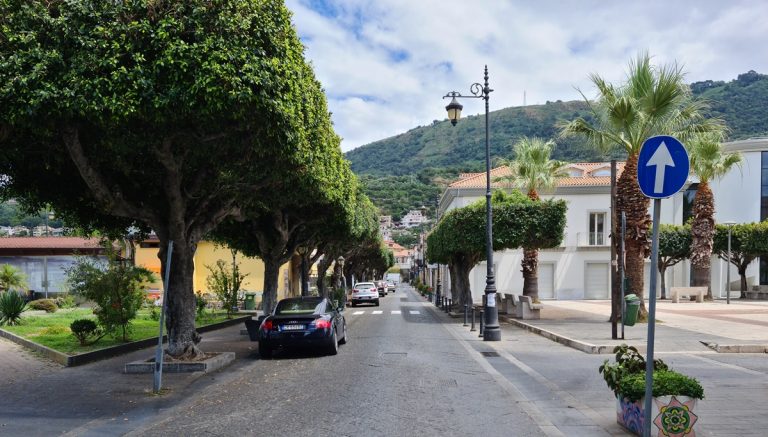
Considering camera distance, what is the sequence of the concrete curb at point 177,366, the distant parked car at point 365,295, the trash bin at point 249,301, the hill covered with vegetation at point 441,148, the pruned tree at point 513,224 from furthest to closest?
the hill covered with vegetation at point 441,148 → the distant parked car at point 365,295 → the trash bin at point 249,301 → the pruned tree at point 513,224 → the concrete curb at point 177,366

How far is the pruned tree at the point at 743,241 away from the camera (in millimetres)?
42219

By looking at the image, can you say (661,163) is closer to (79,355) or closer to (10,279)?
(79,355)

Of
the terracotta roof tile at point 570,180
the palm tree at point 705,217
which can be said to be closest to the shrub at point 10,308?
the terracotta roof tile at point 570,180

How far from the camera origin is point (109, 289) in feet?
50.0

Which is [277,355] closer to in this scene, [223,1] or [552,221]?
[223,1]

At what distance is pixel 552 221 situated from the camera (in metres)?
26.0

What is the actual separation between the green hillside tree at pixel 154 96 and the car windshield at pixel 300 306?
260 centimetres

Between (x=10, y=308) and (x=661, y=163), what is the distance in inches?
818

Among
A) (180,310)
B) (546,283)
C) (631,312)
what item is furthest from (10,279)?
(546,283)

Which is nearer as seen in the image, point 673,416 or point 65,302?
point 673,416

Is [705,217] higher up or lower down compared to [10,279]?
higher up

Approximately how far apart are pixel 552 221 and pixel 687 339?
32.9ft

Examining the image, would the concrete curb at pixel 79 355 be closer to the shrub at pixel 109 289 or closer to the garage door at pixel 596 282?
the shrub at pixel 109 289

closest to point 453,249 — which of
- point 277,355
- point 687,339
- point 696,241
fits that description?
point 687,339
